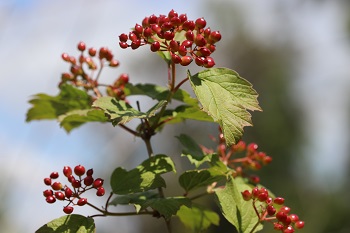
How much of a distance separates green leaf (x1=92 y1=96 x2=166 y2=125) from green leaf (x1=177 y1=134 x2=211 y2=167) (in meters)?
0.16

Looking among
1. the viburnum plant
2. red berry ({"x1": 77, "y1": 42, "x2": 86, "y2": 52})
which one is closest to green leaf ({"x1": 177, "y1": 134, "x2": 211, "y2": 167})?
the viburnum plant

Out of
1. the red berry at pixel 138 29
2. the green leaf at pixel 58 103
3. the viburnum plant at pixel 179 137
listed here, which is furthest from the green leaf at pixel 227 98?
the green leaf at pixel 58 103

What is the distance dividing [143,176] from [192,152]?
6.7 inches

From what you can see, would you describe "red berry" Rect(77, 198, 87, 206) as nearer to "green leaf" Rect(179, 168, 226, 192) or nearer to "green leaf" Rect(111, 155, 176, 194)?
"green leaf" Rect(111, 155, 176, 194)

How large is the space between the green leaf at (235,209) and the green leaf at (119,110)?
25 centimetres

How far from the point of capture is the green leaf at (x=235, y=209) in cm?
121

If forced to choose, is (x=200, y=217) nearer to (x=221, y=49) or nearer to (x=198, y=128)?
(x=198, y=128)

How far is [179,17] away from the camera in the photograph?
43.8 inches

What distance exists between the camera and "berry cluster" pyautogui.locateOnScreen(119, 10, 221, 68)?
42.9 inches

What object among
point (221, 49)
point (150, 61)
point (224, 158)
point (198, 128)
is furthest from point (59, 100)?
point (221, 49)

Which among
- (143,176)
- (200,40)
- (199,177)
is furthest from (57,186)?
(200,40)

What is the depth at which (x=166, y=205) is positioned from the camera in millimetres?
1145

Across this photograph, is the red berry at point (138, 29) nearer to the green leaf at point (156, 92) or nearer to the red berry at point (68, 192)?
the green leaf at point (156, 92)

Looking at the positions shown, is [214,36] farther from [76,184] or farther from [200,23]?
[76,184]
